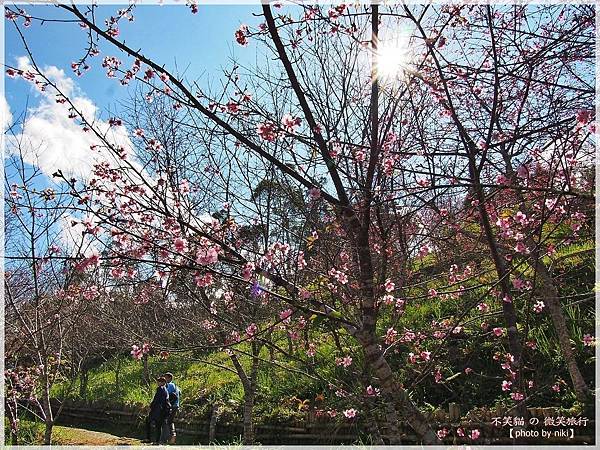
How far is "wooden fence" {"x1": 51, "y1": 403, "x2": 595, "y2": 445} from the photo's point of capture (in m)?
4.49

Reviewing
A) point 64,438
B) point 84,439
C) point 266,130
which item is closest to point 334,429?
point 266,130

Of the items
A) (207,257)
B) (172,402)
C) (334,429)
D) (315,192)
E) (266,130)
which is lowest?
(334,429)

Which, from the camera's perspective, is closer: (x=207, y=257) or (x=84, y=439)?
(x=207, y=257)

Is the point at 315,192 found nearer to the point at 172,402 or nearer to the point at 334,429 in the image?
the point at 334,429

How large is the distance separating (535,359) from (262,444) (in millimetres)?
3952

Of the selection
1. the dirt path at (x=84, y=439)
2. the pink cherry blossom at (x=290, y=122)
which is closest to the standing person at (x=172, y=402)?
the dirt path at (x=84, y=439)

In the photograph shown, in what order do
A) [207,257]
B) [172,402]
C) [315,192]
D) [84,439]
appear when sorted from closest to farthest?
[207,257], [315,192], [172,402], [84,439]

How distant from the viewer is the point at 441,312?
741 centimetres

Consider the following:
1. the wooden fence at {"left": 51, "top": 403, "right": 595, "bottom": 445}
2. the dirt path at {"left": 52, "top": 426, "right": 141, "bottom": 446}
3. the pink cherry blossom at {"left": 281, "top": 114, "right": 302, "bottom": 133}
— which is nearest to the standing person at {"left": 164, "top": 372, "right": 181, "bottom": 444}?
the wooden fence at {"left": 51, "top": 403, "right": 595, "bottom": 445}

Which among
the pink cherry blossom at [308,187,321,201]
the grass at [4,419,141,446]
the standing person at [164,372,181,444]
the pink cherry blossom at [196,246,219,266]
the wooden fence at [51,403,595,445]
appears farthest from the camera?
the grass at [4,419,141,446]

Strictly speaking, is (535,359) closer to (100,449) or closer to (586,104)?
(586,104)

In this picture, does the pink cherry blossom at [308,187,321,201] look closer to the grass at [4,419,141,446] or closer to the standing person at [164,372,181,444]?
the standing person at [164,372,181,444]

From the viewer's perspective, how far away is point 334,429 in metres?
6.13

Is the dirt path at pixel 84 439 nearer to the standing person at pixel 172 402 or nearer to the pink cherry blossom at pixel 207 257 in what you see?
the standing person at pixel 172 402
